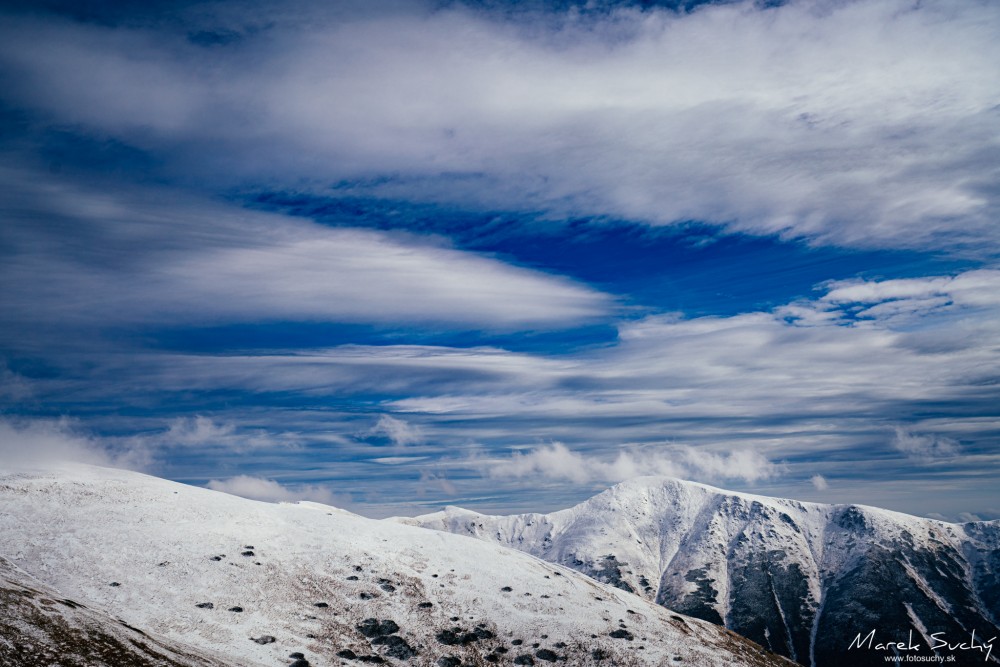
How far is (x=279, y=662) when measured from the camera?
91.9 m

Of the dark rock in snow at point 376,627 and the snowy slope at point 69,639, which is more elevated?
the snowy slope at point 69,639

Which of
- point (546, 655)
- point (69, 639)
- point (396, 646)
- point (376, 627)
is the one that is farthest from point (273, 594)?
point (546, 655)

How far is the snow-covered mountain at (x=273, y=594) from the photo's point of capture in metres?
90.2

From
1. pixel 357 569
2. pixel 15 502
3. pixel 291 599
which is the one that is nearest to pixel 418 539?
pixel 357 569

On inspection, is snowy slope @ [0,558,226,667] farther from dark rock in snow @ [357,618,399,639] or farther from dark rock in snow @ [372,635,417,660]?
dark rock in snow @ [357,618,399,639]

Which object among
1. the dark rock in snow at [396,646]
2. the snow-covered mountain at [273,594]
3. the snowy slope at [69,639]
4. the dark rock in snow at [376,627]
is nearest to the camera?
the snowy slope at [69,639]

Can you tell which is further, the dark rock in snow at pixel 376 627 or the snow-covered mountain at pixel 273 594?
the dark rock in snow at pixel 376 627

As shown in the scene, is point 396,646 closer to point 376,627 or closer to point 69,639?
point 376,627

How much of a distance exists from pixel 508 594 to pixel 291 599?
150ft

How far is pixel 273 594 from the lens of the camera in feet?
374

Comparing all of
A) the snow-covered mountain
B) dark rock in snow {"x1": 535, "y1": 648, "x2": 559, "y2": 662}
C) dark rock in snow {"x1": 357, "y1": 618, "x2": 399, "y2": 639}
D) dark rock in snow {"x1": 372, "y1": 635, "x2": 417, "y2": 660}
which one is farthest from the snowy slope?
dark rock in snow {"x1": 535, "y1": 648, "x2": 559, "y2": 662}

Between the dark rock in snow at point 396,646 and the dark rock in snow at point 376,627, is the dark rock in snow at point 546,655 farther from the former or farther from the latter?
the dark rock in snow at point 376,627

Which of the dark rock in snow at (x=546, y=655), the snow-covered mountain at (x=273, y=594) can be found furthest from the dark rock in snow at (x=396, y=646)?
the dark rock in snow at (x=546, y=655)

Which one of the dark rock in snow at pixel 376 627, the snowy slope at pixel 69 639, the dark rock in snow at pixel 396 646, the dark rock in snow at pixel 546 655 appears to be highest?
the snowy slope at pixel 69 639
